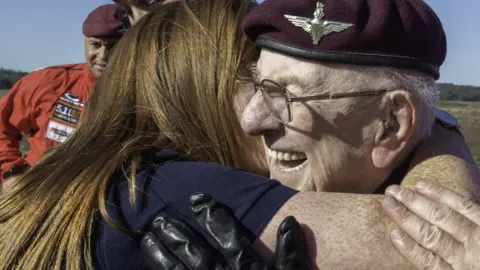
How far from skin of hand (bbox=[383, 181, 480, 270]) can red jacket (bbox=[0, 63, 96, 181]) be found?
167 inches

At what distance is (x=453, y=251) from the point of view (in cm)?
172

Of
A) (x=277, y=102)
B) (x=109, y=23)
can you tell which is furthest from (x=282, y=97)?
(x=109, y=23)

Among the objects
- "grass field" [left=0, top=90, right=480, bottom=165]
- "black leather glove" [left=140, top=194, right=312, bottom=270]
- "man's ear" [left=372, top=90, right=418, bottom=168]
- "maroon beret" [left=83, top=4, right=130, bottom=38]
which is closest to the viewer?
"black leather glove" [left=140, top=194, right=312, bottom=270]

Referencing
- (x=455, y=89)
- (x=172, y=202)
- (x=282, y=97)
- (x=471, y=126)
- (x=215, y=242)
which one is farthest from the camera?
(x=455, y=89)

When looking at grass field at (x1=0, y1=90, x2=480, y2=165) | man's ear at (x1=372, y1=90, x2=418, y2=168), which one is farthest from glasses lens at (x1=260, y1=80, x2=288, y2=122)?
grass field at (x1=0, y1=90, x2=480, y2=165)

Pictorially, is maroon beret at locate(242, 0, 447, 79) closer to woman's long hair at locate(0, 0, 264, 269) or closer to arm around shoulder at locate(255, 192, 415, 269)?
woman's long hair at locate(0, 0, 264, 269)

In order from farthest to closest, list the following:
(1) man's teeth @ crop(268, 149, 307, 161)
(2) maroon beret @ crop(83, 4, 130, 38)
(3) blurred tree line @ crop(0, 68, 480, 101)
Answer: (3) blurred tree line @ crop(0, 68, 480, 101), (2) maroon beret @ crop(83, 4, 130, 38), (1) man's teeth @ crop(268, 149, 307, 161)

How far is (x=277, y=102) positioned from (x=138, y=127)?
0.49 m

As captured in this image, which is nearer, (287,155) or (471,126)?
(287,155)

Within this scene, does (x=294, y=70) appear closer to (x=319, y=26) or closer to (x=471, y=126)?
(x=319, y=26)

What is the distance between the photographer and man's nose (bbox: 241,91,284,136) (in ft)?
7.39

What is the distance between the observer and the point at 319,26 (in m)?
2.12

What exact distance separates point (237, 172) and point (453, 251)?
65 cm

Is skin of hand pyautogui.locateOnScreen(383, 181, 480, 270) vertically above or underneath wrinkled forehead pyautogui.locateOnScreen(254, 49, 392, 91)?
underneath
